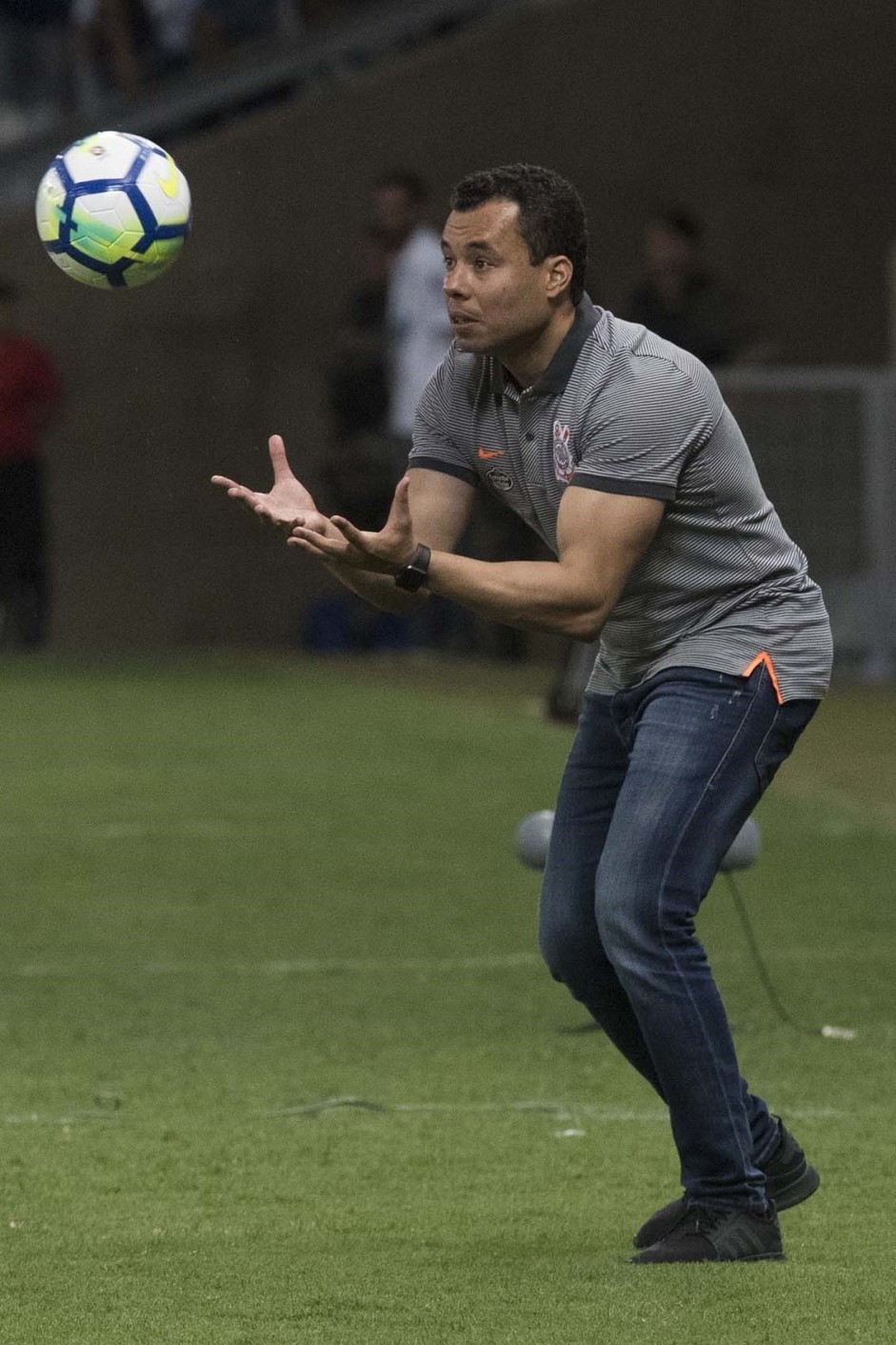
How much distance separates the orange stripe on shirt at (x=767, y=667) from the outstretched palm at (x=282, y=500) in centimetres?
92

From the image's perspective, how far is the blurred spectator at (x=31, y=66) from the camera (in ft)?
76.3

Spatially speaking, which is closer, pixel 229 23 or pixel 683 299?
pixel 683 299

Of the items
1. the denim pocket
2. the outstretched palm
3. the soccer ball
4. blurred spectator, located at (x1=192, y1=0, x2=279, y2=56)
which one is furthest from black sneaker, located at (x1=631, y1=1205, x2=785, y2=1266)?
blurred spectator, located at (x1=192, y1=0, x2=279, y2=56)

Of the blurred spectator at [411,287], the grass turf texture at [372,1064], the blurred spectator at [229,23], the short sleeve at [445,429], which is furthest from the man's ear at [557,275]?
the blurred spectator at [229,23]

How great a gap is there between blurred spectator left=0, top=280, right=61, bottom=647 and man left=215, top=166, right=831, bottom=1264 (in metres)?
15.7

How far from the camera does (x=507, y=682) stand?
1664 cm

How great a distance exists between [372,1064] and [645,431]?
2775mm

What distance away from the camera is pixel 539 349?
498 cm

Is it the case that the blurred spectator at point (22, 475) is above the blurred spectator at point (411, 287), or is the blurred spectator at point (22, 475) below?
below

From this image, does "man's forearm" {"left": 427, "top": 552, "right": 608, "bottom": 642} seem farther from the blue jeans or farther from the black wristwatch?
the blue jeans

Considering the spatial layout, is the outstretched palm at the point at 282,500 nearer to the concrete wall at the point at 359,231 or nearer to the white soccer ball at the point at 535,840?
the white soccer ball at the point at 535,840

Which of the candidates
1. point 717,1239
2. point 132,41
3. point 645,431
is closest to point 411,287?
point 132,41

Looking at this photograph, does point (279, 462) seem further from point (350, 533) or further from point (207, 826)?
point (207, 826)

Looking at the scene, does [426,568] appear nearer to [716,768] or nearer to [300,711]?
[716,768]
